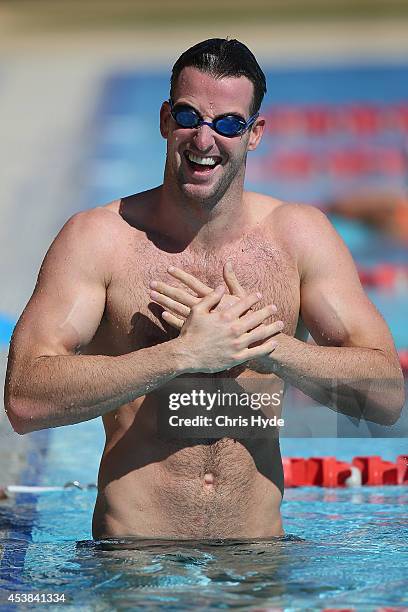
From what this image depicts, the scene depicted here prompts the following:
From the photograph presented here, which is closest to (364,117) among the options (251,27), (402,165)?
(402,165)

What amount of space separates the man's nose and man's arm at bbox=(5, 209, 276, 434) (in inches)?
13.9

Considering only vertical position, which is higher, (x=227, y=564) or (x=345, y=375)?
(x=345, y=375)

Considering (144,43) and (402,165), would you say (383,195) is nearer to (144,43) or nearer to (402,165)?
(402,165)

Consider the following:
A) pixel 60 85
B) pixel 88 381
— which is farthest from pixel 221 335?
pixel 60 85

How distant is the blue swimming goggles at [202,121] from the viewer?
2.89 meters

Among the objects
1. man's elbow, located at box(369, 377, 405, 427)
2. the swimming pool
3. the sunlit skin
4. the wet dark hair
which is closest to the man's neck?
the sunlit skin

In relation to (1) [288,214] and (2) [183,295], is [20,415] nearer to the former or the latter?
(2) [183,295]

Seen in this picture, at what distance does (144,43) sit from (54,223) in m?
5.28

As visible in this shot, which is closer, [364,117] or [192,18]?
[364,117]

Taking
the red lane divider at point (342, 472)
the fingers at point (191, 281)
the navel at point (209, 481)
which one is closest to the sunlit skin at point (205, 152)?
the fingers at point (191, 281)

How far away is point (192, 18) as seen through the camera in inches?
531

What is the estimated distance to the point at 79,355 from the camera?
109 inches

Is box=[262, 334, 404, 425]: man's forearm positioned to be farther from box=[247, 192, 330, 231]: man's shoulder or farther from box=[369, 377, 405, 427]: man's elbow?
box=[247, 192, 330, 231]: man's shoulder

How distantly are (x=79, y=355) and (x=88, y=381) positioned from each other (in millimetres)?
112
